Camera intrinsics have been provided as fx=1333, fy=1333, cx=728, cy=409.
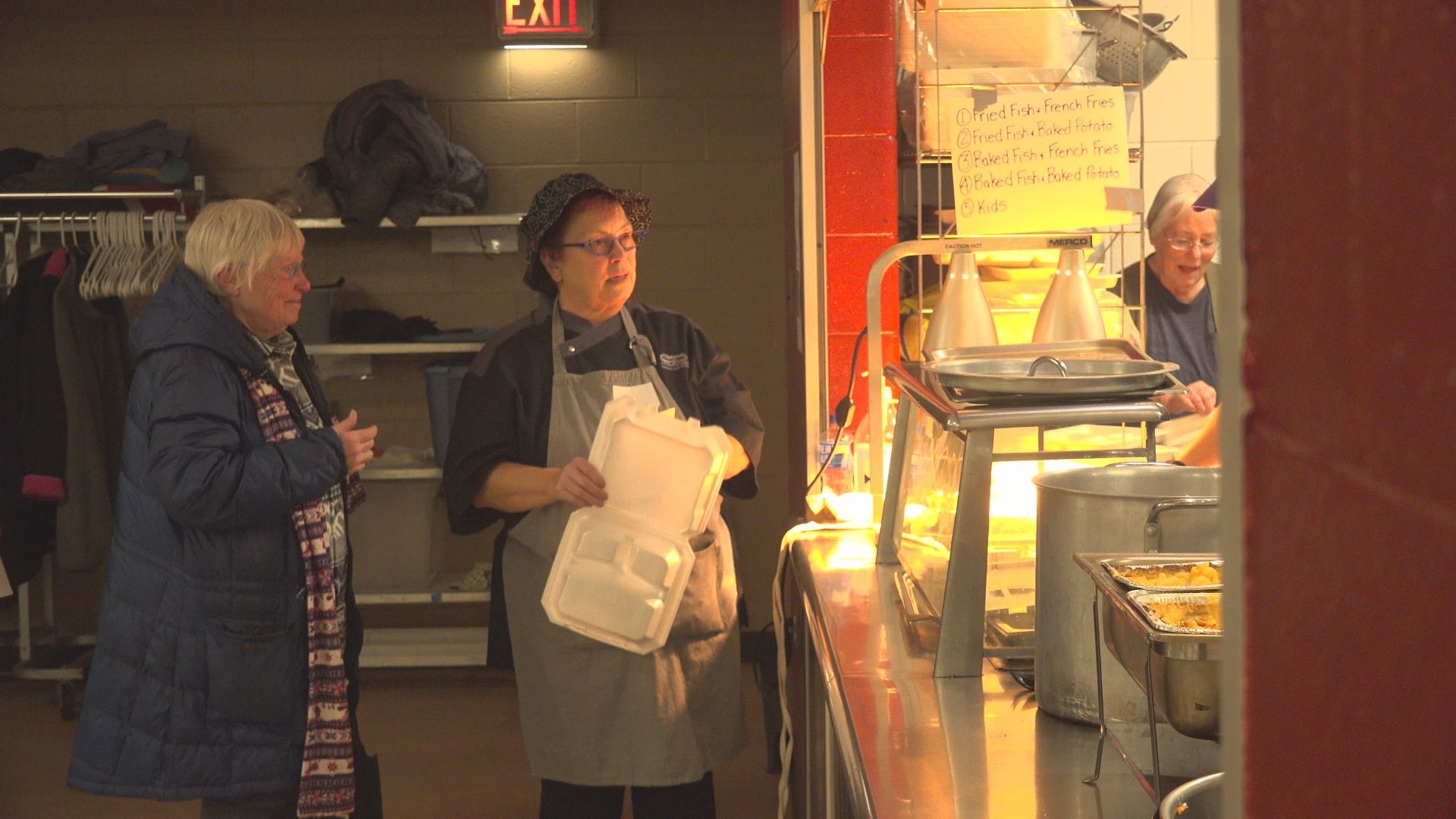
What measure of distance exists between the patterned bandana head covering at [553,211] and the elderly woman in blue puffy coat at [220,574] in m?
0.48

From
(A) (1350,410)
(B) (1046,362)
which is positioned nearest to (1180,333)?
(B) (1046,362)

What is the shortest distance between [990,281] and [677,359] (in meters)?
0.64

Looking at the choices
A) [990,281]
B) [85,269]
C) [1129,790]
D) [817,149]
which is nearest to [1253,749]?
[1129,790]

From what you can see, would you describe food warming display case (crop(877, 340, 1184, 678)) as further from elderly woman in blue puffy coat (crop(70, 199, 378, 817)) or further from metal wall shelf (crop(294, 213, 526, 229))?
metal wall shelf (crop(294, 213, 526, 229))

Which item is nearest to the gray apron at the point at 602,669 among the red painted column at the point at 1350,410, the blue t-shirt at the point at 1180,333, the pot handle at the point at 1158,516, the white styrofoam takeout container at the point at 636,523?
the white styrofoam takeout container at the point at 636,523

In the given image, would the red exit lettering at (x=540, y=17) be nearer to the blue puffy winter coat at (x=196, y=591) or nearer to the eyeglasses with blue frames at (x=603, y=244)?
the eyeglasses with blue frames at (x=603, y=244)

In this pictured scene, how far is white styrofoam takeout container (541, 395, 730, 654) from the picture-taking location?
2414mm

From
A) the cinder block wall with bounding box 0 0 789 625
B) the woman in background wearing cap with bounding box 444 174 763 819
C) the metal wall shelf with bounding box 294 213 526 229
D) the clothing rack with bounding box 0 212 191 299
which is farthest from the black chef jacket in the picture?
the clothing rack with bounding box 0 212 191 299

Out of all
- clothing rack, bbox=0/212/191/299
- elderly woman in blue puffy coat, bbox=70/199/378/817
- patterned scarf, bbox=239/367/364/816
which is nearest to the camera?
elderly woman in blue puffy coat, bbox=70/199/378/817

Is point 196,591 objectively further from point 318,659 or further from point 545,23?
point 545,23

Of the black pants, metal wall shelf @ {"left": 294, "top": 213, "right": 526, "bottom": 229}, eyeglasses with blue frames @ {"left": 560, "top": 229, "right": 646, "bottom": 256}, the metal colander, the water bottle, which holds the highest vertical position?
the metal colander

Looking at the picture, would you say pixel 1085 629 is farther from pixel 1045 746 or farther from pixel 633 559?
pixel 633 559

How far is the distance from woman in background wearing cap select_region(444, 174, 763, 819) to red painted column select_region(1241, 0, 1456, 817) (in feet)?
7.14

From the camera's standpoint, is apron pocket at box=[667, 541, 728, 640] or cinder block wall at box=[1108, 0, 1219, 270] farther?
cinder block wall at box=[1108, 0, 1219, 270]
